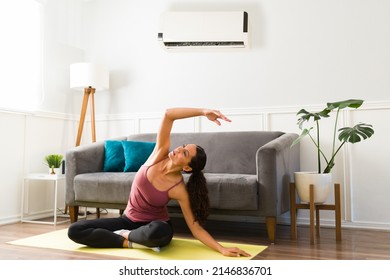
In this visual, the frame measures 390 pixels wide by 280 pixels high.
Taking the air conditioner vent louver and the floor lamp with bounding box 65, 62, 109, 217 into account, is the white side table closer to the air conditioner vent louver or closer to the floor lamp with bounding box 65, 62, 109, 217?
the floor lamp with bounding box 65, 62, 109, 217

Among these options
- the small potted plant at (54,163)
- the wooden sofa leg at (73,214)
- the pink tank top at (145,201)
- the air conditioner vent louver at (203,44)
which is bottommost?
the wooden sofa leg at (73,214)

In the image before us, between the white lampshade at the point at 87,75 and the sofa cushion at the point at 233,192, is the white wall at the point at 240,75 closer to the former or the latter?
the white lampshade at the point at 87,75

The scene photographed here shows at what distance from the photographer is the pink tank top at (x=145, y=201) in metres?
2.37

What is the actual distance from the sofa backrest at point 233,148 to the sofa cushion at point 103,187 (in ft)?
2.47

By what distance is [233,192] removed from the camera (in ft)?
8.80

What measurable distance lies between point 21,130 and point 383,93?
127 inches

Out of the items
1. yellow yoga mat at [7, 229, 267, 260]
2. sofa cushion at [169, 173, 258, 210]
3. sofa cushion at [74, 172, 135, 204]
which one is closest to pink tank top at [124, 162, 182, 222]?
yellow yoga mat at [7, 229, 267, 260]

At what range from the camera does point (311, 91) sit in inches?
141

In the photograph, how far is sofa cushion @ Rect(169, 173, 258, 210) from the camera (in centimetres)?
265

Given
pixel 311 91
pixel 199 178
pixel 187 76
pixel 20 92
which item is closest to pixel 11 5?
pixel 20 92

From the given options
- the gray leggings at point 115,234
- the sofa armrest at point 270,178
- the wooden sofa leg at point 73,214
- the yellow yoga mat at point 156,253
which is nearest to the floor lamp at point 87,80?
the wooden sofa leg at point 73,214

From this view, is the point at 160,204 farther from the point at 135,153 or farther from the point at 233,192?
the point at 135,153

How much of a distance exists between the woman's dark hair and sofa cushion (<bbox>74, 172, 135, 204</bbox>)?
77 centimetres
